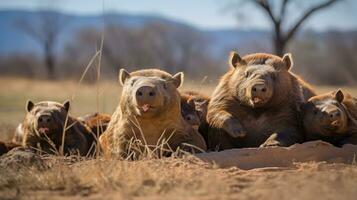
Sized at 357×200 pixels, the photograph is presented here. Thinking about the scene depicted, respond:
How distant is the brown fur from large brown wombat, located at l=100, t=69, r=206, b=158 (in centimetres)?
139

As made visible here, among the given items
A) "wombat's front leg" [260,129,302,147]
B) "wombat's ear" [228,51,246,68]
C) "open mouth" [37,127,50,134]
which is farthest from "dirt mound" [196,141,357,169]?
"open mouth" [37,127,50,134]

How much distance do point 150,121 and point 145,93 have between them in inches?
25.2

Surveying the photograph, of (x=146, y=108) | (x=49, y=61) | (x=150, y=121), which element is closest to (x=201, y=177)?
(x=146, y=108)

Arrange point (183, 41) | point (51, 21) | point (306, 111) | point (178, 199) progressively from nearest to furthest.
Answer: point (178, 199)
point (306, 111)
point (51, 21)
point (183, 41)

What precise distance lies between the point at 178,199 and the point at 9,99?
24870 millimetres

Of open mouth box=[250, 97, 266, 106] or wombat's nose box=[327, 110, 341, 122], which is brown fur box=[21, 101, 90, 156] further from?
wombat's nose box=[327, 110, 341, 122]

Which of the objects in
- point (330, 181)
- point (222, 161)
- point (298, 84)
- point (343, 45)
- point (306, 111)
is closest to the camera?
point (330, 181)

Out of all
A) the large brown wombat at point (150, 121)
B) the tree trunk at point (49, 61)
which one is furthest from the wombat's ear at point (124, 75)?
the tree trunk at point (49, 61)

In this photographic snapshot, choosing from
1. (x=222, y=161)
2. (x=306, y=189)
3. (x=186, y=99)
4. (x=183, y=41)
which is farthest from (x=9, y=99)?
(x=183, y=41)

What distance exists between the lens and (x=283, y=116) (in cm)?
786

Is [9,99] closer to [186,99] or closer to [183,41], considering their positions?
[186,99]

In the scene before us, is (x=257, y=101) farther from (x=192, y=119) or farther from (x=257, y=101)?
(x=192, y=119)

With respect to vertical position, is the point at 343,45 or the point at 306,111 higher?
the point at 306,111

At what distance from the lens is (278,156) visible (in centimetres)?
699
